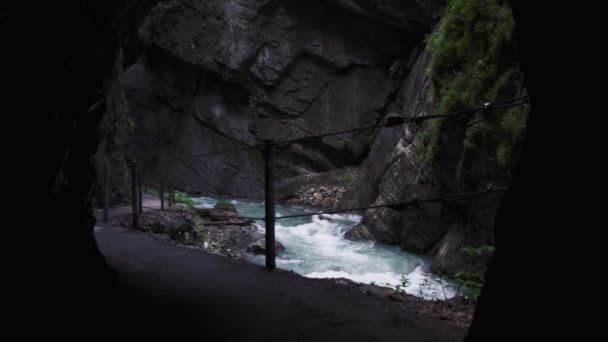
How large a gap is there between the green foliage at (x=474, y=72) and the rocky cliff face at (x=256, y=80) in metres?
13.8

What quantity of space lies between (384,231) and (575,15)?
31.0ft

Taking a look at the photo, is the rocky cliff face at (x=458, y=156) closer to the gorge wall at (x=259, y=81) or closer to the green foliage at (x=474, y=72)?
the green foliage at (x=474, y=72)

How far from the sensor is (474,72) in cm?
820

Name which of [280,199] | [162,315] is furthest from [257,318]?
[280,199]

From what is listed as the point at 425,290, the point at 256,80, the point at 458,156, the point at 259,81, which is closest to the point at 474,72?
the point at 458,156

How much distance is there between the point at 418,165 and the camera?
10594mm

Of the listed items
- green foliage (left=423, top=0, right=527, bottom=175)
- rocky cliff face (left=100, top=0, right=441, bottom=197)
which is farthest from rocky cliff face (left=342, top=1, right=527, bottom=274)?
rocky cliff face (left=100, top=0, right=441, bottom=197)

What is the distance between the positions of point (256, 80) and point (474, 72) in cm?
1798

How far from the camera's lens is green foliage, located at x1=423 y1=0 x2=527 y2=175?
7.10 metres

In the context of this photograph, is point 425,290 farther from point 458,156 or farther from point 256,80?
point 256,80

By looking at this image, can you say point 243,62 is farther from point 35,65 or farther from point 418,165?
point 35,65

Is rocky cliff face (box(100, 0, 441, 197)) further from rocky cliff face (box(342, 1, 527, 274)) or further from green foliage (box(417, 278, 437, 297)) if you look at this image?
green foliage (box(417, 278, 437, 297))

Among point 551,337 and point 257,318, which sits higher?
point 551,337

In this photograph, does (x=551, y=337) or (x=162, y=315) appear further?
(x=162, y=315)
